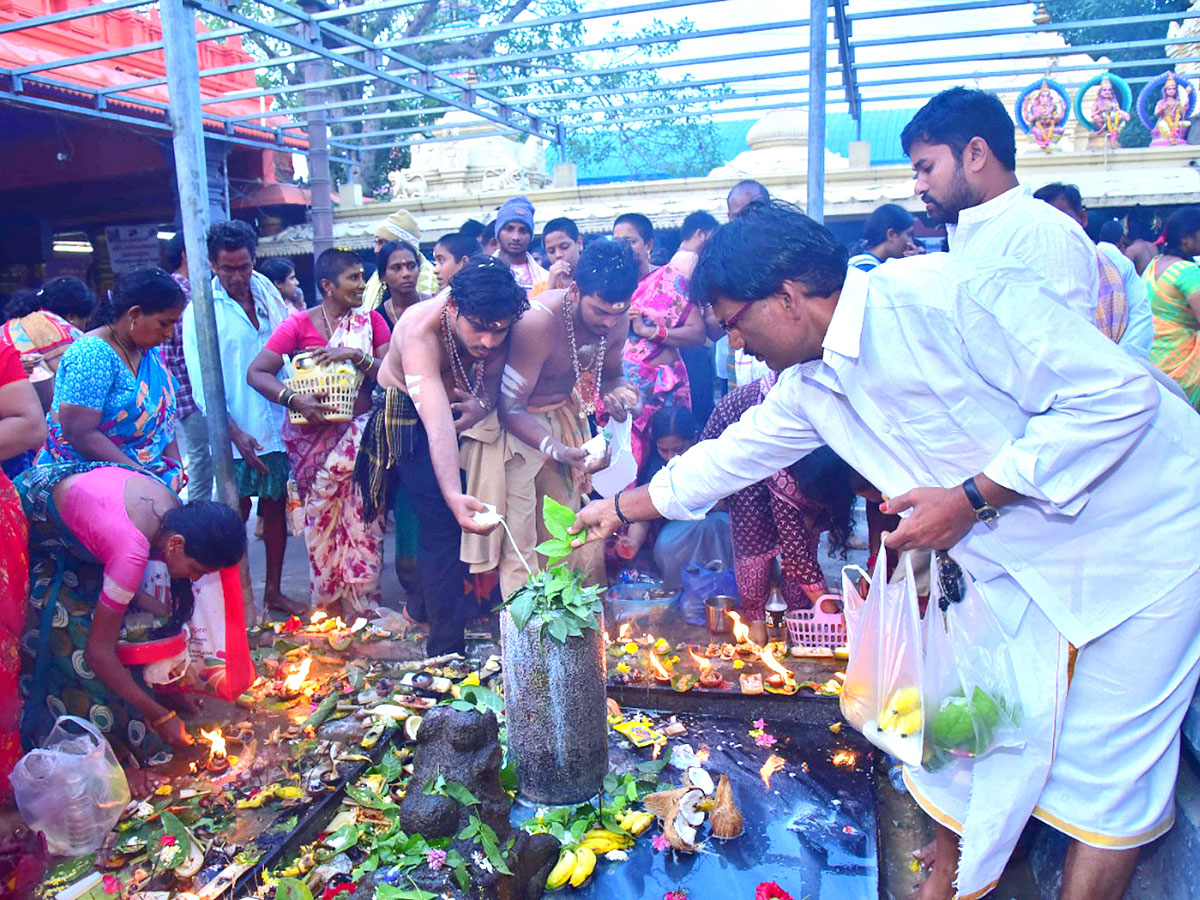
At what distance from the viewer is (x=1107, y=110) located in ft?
24.9

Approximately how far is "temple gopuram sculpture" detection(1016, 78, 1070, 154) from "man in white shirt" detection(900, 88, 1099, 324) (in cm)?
544

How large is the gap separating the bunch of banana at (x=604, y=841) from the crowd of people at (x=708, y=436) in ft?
3.23

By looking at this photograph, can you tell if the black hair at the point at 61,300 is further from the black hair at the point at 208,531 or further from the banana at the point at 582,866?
the banana at the point at 582,866

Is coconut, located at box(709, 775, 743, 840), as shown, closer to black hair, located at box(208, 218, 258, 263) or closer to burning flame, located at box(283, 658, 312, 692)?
burning flame, located at box(283, 658, 312, 692)

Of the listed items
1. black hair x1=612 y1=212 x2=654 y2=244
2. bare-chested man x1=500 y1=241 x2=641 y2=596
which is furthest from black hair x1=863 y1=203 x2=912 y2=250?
bare-chested man x1=500 y1=241 x2=641 y2=596

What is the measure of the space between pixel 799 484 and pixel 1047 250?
2046mm

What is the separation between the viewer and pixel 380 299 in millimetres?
5738

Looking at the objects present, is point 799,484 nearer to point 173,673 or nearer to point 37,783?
point 173,673

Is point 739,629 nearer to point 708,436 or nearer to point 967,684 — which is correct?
point 708,436

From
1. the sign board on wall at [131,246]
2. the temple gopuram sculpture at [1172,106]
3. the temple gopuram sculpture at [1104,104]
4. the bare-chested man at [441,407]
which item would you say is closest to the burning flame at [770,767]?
the bare-chested man at [441,407]

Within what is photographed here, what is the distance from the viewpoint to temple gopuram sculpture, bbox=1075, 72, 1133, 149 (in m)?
7.43

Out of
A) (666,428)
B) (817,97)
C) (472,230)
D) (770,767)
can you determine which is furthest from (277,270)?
(770,767)

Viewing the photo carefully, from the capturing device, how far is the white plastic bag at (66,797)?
3092 mm

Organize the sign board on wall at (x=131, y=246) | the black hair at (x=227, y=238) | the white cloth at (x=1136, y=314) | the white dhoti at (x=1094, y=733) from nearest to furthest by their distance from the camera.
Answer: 1. the white dhoti at (x=1094, y=733)
2. the white cloth at (x=1136, y=314)
3. the black hair at (x=227, y=238)
4. the sign board on wall at (x=131, y=246)
